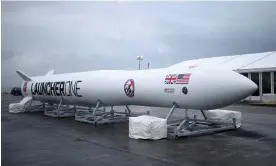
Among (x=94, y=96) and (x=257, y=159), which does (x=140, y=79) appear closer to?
(x=94, y=96)

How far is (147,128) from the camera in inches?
349

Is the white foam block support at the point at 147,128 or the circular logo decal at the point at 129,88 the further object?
the circular logo decal at the point at 129,88

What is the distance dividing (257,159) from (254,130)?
14.1ft

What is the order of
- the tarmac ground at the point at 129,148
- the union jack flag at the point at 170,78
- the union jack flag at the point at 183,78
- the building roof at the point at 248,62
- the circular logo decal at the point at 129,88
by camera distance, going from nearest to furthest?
the tarmac ground at the point at 129,148
the union jack flag at the point at 183,78
the union jack flag at the point at 170,78
the circular logo decal at the point at 129,88
the building roof at the point at 248,62

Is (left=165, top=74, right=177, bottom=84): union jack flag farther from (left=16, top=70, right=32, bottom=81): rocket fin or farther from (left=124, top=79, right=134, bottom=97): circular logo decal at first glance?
(left=16, top=70, right=32, bottom=81): rocket fin

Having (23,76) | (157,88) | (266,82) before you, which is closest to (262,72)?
(266,82)

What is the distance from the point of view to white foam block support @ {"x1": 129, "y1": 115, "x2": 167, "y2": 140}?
8.85m

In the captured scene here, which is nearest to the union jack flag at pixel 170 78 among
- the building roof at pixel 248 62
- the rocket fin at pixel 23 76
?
the rocket fin at pixel 23 76

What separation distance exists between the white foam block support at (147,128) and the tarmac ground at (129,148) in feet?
0.90

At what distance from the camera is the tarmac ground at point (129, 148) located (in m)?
6.32

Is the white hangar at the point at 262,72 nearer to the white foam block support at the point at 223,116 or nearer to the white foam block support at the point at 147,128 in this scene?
the white foam block support at the point at 223,116

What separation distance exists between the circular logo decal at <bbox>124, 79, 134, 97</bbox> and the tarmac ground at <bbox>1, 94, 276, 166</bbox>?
1525mm

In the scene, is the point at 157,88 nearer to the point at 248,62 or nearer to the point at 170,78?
the point at 170,78

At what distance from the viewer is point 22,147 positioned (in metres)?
7.93
